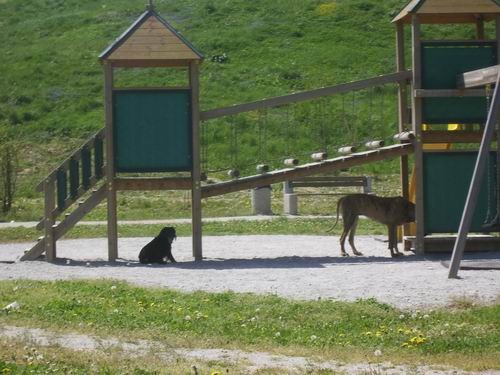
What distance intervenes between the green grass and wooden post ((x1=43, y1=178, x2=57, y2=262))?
17.0ft

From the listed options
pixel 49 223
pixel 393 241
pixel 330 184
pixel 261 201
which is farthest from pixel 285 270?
pixel 330 184

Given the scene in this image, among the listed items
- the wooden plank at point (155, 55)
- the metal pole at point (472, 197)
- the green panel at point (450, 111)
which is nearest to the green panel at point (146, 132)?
the wooden plank at point (155, 55)

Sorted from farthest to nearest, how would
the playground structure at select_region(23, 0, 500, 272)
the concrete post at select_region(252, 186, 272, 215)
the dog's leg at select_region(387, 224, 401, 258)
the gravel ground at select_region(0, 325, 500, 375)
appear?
1. the concrete post at select_region(252, 186, 272, 215)
2. the playground structure at select_region(23, 0, 500, 272)
3. the dog's leg at select_region(387, 224, 401, 258)
4. the gravel ground at select_region(0, 325, 500, 375)

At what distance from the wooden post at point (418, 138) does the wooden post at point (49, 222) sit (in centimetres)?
641

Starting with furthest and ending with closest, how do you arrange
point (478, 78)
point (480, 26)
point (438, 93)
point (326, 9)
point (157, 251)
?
1. point (326, 9)
2. point (480, 26)
3. point (438, 93)
4. point (157, 251)
5. point (478, 78)

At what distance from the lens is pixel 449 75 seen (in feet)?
62.1

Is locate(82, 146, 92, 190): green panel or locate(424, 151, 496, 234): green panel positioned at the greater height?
locate(82, 146, 92, 190): green panel

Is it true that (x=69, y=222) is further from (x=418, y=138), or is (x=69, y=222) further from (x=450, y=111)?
(x=450, y=111)

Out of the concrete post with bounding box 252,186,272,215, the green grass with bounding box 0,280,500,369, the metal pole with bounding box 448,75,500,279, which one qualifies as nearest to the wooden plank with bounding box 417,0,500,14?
the metal pole with bounding box 448,75,500,279

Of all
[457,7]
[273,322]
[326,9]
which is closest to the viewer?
[273,322]

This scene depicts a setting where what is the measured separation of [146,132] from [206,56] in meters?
31.4

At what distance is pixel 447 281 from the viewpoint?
1408 cm

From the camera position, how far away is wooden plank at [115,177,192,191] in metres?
18.7

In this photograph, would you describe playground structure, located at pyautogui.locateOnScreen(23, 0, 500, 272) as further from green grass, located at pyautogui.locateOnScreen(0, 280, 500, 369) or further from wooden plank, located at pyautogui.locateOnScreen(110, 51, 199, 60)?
green grass, located at pyautogui.locateOnScreen(0, 280, 500, 369)
